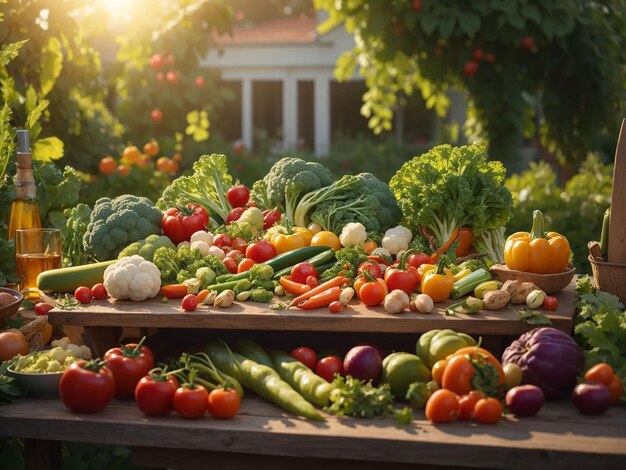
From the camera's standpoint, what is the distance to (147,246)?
4.52 metres

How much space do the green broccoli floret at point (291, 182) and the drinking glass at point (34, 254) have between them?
1242mm

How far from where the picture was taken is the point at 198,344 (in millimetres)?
4414

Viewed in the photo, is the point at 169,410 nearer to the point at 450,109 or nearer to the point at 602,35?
the point at 602,35

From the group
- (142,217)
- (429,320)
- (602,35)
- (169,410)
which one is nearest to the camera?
(169,410)

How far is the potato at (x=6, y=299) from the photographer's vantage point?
13.6ft

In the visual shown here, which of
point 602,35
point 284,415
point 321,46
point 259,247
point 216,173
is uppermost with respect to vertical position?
point 321,46

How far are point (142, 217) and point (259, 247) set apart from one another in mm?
775

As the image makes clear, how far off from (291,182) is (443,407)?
200 centimetres

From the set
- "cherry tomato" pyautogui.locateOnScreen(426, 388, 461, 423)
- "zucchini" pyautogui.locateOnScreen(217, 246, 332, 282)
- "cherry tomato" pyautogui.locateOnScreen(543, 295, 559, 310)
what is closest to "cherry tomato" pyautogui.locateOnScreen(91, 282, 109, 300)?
"zucchini" pyautogui.locateOnScreen(217, 246, 332, 282)

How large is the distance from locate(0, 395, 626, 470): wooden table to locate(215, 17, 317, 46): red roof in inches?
759

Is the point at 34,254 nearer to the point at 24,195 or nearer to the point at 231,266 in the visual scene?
the point at 24,195

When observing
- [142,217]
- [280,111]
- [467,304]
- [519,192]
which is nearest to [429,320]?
[467,304]

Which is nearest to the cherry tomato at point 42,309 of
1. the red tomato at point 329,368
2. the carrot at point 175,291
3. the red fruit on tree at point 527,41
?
the carrot at point 175,291

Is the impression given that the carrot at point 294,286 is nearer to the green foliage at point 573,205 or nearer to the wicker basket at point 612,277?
the wicker basket at point 612,277
